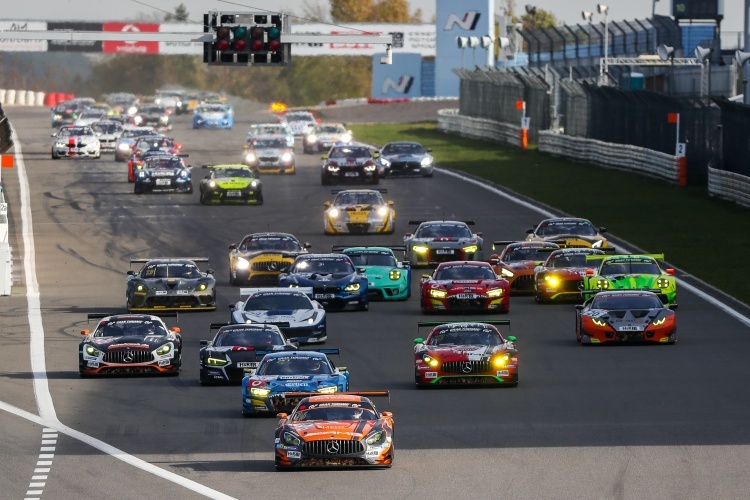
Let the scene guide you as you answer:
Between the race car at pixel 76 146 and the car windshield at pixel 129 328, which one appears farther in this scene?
the race car at pixel 76 146

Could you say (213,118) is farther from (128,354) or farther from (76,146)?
(128,354)

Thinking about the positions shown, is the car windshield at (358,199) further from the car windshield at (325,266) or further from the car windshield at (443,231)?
the car windshield at (325,266)

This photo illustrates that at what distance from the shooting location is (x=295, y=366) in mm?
29062

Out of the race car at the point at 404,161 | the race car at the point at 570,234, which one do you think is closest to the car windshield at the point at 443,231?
the race car at the point at 570,234

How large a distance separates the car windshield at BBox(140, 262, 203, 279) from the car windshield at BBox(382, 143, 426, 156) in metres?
31.4

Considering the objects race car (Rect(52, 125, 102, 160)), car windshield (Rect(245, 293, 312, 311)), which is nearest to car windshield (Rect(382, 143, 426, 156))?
race car (Rect(52, 125, 102, 160))

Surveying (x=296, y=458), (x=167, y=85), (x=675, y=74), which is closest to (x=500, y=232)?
(x=296, y=458)

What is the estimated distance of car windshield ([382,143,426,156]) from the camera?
72.9m

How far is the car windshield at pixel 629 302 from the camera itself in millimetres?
35688

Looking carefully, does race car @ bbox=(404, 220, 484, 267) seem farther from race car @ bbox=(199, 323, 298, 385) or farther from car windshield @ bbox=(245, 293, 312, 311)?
race car @ bbox=(199, 323, 298, 385)

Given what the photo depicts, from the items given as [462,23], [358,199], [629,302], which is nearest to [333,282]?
[629,302]

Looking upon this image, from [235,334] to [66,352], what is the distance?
5422mm

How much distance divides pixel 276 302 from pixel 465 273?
5.99m

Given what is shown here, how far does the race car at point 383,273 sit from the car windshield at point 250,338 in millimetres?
10822
